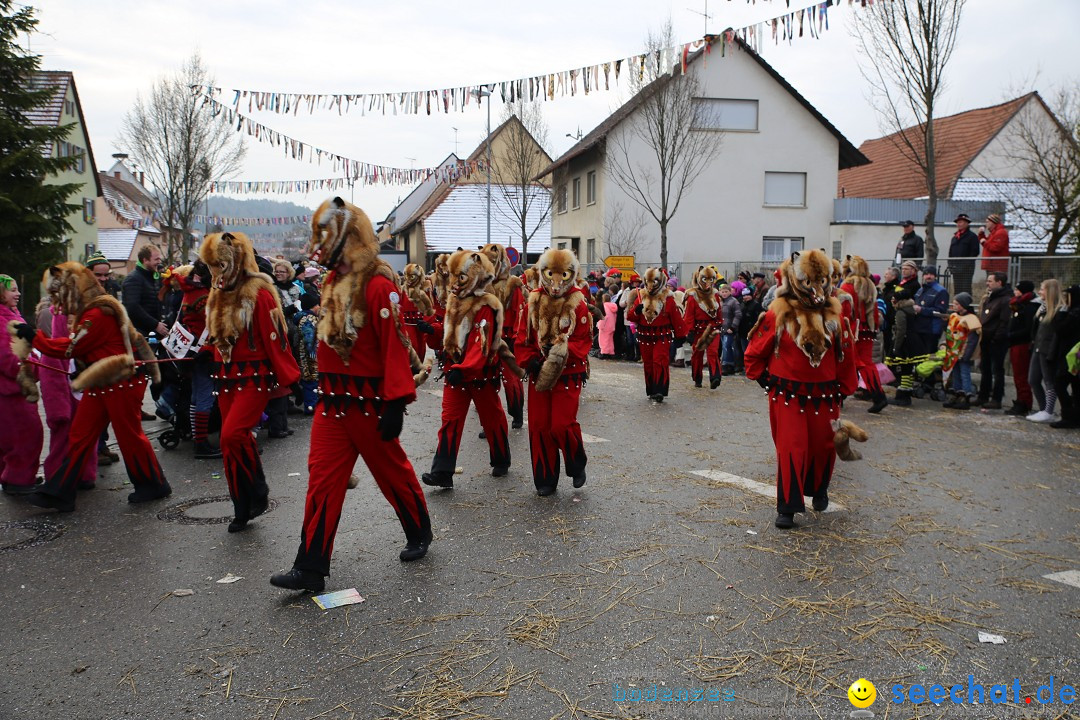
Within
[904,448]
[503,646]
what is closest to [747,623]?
[503,646]

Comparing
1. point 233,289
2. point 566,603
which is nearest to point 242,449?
point 233,289

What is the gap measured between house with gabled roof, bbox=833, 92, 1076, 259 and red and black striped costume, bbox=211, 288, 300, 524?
24.4m

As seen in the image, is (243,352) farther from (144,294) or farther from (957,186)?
(957,186)

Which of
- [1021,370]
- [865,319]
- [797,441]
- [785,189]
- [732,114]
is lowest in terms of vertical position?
[1021,370]

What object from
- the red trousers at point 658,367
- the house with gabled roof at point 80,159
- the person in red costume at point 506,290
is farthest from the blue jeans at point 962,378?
the house with gabled roof at point 80,159

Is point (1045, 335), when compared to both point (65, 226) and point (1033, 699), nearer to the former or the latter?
point (1033, 699)

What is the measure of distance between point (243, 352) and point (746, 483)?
421 centimetres

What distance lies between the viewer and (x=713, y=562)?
5.10m

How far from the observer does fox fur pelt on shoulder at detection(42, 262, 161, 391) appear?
618cm

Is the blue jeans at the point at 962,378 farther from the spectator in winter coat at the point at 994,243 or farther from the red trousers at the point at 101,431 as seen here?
the red trousers at the point at 101,431

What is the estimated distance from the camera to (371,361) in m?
4.73

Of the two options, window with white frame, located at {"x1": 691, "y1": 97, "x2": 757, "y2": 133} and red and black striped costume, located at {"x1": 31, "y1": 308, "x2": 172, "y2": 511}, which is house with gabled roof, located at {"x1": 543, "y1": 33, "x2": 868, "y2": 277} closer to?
window with white frame, located at {"x1": 691, "y1": 97, "x2": 757, "y2": 133}

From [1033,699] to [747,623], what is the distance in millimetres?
1259

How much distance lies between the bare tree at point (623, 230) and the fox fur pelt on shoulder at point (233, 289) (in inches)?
1022
